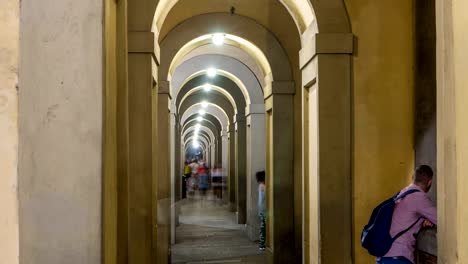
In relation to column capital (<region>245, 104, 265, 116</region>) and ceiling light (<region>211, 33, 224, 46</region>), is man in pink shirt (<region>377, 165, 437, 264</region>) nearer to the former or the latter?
ceiling light (<region>211, 33, 224, 46</region>)

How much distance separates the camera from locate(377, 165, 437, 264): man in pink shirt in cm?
486

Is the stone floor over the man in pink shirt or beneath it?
beneath

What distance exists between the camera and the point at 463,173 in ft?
9.68

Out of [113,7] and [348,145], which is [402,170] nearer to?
[348,145]

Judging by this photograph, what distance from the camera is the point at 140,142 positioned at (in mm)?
7031

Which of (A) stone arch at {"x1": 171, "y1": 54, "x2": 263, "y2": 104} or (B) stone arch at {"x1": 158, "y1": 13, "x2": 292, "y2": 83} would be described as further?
(A) stone arch at {"x1": 171, "y1": 54, "x2": 263, "y2": 104}

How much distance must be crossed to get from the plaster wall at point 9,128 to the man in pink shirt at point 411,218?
389cm

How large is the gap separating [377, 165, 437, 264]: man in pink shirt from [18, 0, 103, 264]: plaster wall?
2905 millimetres

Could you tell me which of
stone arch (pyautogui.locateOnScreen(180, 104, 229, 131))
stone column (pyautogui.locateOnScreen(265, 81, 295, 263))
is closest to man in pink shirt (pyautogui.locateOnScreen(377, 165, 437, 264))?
stone column (pyautogui.locateOnScreen(265, 81, 295, 263))

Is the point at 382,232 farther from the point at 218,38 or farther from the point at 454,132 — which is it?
the point at 218,38

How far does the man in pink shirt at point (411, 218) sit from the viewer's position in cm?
486

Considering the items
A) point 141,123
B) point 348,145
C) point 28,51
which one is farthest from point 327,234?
point 28,51

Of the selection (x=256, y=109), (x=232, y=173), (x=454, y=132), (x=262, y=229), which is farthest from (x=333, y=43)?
(x=232, y=173)

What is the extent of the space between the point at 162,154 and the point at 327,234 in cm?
482
